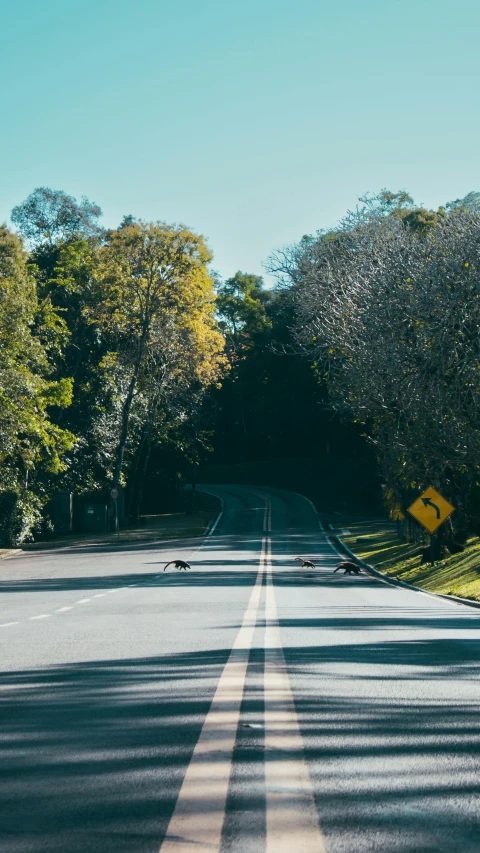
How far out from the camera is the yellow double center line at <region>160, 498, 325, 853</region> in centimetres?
427

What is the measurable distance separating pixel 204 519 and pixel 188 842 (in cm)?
6351

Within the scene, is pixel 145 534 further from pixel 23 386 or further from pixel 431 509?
pixel 431 509

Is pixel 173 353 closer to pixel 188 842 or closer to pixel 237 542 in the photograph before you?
pixel 237 542

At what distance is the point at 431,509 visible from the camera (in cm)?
2977

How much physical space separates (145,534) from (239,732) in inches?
1938

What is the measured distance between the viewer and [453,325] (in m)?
25.8

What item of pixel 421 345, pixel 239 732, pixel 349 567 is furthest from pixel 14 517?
pixel 239 732

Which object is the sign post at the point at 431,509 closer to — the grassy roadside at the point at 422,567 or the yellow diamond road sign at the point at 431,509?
the yellow diamond road sign at the point at 431,509

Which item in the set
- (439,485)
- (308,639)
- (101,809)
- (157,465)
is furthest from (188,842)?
(157,465)

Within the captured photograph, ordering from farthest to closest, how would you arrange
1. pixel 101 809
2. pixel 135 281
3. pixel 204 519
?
pixel 204 519 → pixel 135 281 → pixel 101 809

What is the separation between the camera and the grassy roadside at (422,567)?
24359mm

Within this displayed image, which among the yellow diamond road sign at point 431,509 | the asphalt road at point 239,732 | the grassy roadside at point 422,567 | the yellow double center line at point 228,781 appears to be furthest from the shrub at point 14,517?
the yellow double center line at point 228,781

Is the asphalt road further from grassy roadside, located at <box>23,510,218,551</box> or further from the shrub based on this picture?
grassy roadside, located at <box>23,510,218,551</box>

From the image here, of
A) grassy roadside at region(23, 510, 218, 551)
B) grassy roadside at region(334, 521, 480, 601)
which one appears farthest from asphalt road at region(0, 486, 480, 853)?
grassy roadside at region(23, 510, 218, 551)
